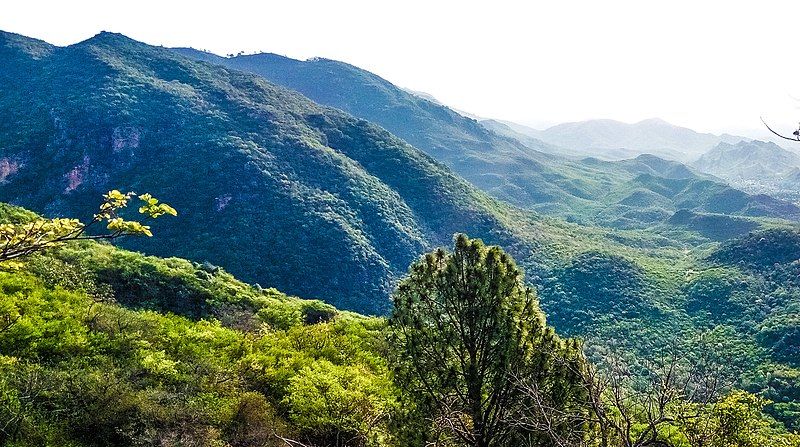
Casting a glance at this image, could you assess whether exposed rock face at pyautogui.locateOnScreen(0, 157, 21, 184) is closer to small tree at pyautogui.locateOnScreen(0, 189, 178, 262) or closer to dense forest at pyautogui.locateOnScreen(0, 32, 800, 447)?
dense forest at pyautogui.locateOnScreen(0, 32, 800, 447)

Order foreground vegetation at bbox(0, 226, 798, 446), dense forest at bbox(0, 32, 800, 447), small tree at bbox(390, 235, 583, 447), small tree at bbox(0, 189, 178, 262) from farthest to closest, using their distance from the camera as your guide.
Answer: dense forest at bbox(0, 32, 800, 447), small tree at bbox(390, 235, 583, 447), foreground vegetation at bbox(0, 226, 798, 446), small tree at bbox(0, 189, 178, 262)

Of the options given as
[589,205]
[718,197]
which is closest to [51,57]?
[589,205]

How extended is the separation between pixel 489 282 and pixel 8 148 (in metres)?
102

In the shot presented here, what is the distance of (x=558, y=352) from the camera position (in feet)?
28.6

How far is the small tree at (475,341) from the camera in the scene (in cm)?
866

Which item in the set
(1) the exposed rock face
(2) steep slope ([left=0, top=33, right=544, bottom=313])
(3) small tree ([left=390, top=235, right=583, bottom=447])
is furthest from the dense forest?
(2) steep slope ([left=0, top=33, right=544, bottom=313])

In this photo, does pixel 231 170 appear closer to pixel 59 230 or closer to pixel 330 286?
pixel 330 286

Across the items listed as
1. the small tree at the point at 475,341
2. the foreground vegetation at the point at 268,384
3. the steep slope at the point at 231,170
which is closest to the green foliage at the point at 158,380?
the foreground vegetation at the point at 268,384

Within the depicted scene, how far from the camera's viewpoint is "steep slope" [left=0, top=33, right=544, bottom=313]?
249 feet

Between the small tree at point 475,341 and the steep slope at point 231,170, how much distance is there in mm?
62803

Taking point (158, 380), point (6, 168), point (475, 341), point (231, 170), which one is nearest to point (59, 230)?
point (475, 341)

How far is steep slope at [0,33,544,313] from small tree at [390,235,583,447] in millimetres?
62803

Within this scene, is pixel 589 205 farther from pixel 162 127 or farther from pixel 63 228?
pixel 63 228

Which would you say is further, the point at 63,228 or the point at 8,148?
the point at 8,148
